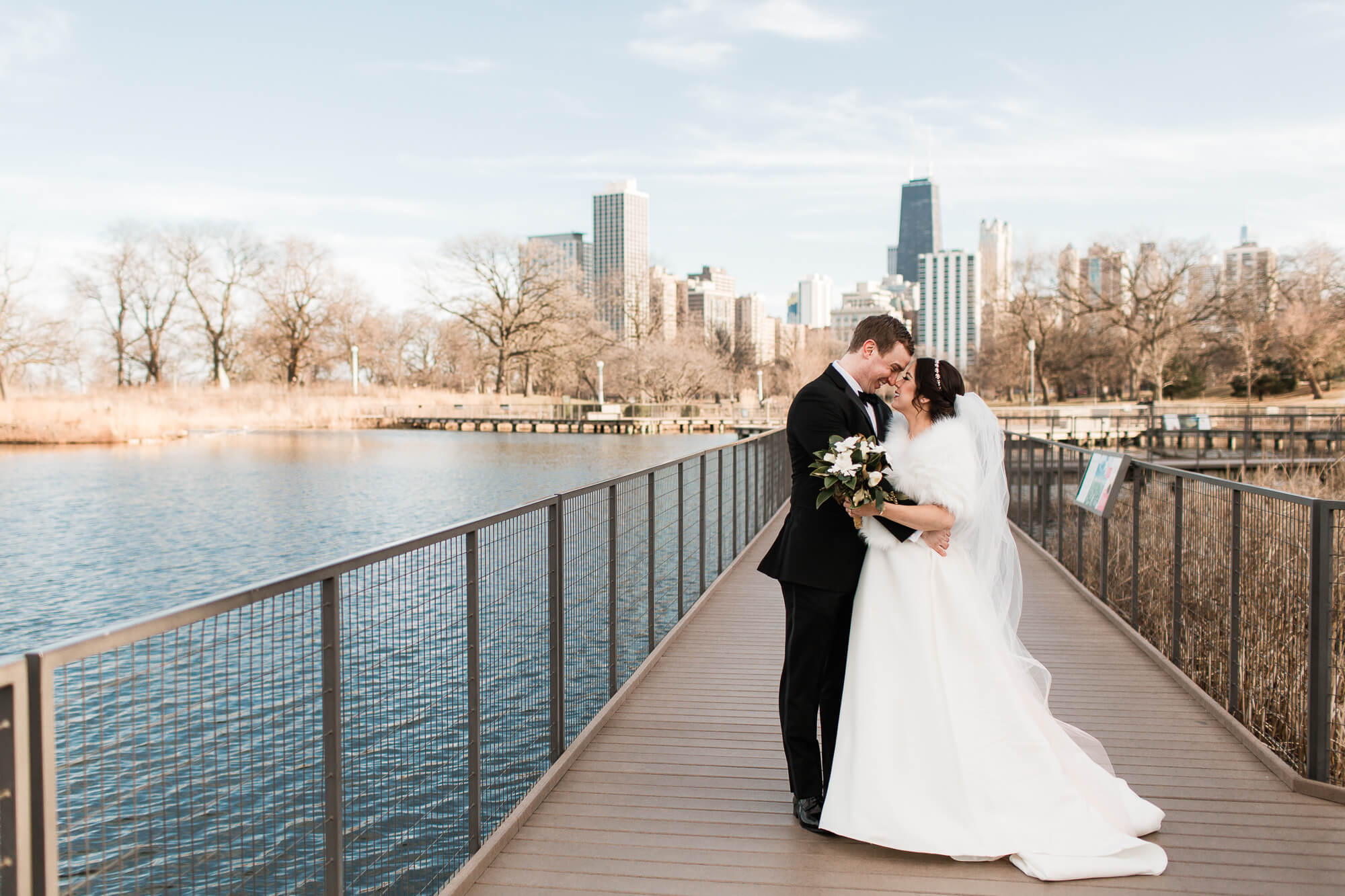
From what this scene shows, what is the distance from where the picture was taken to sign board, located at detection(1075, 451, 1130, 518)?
683 centimetres

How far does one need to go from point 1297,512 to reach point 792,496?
2.20 m

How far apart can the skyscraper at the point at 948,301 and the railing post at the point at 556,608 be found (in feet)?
640

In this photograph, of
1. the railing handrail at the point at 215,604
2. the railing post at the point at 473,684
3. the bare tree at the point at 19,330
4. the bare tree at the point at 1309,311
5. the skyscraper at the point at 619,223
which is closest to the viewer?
the railing handrail at the point at 215,604

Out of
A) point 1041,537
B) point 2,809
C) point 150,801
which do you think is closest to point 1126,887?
point 150,801

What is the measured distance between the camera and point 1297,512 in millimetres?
4008

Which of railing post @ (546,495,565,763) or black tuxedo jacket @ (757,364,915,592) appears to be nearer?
black tuxedo jacket @ (757,364,915,592)

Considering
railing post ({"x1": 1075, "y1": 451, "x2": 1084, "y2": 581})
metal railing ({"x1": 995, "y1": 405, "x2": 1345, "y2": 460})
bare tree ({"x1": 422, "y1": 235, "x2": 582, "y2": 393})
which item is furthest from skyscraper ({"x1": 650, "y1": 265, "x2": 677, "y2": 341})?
railing post ({"x1": 1075, "y1": 451, "x2": 1084, "y2": 581})

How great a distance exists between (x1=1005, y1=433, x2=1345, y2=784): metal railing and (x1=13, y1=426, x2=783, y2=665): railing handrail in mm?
3075

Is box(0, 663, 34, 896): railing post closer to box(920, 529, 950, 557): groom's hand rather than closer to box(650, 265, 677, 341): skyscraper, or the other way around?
box(920, 529, 950, 557): groom's hand

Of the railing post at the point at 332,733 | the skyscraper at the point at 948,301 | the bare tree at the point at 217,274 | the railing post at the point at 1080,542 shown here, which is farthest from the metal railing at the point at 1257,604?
the skyscraper at the point at 948,301

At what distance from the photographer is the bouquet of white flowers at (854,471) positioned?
303cm

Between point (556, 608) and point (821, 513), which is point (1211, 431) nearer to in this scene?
point (556, 608)

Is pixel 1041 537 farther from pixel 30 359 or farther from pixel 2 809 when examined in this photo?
pixel 30 359

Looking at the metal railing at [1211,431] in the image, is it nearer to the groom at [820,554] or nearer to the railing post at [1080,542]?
the railing post at [1080,542]
